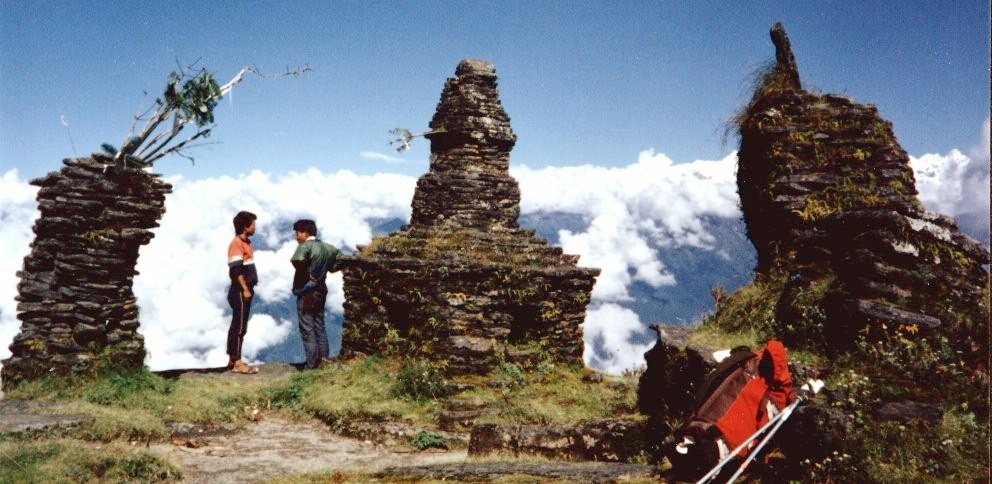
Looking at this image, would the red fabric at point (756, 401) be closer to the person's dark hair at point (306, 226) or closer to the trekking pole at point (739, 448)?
the trekking pole at point (739, 448)

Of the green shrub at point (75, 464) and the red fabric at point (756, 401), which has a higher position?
the red fabric at point (756, 401)

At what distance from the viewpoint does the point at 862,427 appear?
534 cm

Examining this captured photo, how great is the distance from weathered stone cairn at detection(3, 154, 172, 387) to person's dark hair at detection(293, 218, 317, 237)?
3174mm

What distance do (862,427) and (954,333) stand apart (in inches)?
78.1

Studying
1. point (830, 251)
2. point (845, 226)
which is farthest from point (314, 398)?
point (845, 226)

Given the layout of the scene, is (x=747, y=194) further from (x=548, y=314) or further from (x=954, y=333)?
(x=548, y=314)

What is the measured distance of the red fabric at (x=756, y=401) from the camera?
4.90 m

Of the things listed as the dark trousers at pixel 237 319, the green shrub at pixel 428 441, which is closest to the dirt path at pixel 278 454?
the green shrub at pixel 428 441

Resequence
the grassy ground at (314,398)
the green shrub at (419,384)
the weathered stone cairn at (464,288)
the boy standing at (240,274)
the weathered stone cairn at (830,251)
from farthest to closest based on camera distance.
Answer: the weathered stone cairn at (464,288) < the boy standing at (240,274) < the green shrub at (419,384) < the grassy ground at (314,398) < the weathered stone cairn at (830,251)

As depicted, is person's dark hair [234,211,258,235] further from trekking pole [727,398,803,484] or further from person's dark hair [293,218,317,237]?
trekking pole [727,398,803,484]

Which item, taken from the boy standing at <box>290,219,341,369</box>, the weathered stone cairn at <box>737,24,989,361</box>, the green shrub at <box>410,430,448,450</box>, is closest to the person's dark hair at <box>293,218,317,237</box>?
the boy standing at <box>290,219,341,369</box>

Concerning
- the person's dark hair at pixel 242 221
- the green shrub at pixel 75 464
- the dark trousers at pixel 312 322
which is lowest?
the green shrub at pixel 75 464

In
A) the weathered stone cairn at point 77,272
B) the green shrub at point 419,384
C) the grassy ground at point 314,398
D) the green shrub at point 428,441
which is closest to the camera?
the grassy ground at point 314,398

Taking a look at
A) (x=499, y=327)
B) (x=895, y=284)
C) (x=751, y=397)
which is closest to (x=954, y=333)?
(x=895, y=284)
